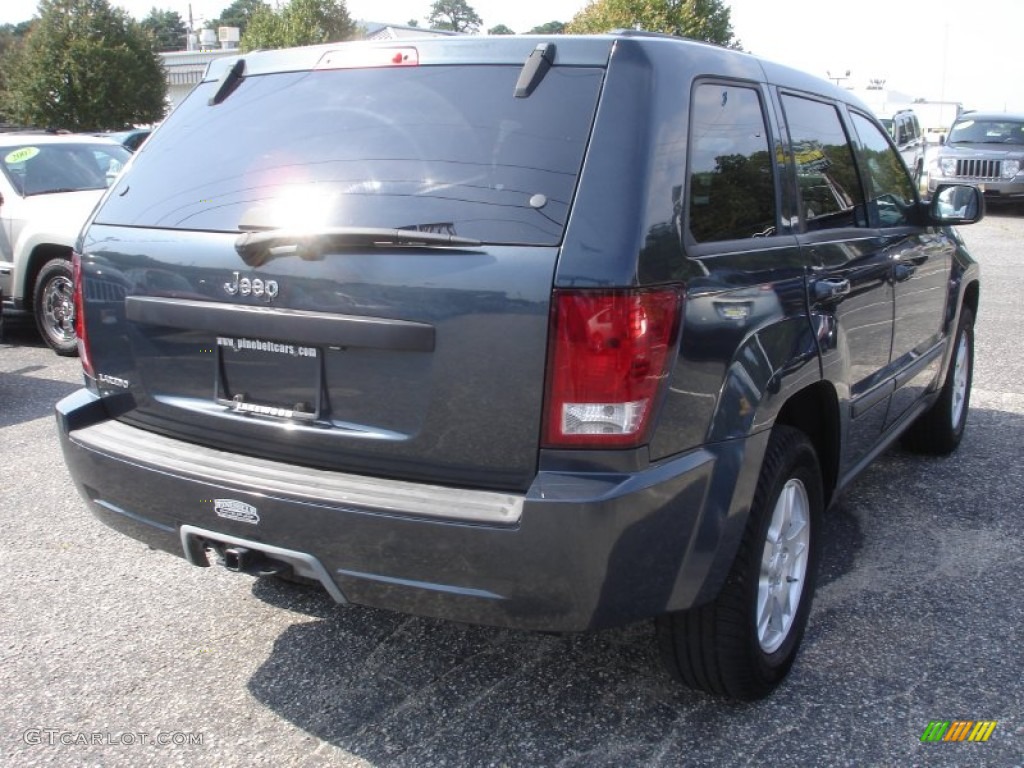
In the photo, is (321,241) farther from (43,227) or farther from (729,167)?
(43,227)

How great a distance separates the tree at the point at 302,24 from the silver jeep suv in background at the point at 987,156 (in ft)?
66.7

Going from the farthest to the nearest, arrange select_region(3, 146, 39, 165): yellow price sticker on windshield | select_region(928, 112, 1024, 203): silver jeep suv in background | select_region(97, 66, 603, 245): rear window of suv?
select_region(928, 112, 1024, 203): silver jeep suv in background
select_region(3, 146, 39, 165): yellow price sticker on windshield
select_region(97, 66, 603, 245): rear window of suv

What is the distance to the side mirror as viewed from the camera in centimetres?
432

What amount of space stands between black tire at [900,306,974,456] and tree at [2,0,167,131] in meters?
32.8

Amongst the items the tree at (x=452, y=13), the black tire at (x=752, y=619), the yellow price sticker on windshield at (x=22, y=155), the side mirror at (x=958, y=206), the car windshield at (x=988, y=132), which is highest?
the tree at (x=452, y=13)

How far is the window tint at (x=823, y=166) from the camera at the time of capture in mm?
3312

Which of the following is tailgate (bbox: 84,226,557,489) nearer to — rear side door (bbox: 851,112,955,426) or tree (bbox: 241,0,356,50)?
rear side door (bbox: 851,112,955,426)

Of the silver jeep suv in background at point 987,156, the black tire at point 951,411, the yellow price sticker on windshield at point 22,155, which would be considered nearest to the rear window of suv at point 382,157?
the black tire at point 951,411

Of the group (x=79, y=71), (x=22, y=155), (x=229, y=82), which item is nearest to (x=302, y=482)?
(x=229, y=82)

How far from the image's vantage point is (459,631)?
11.1 feet

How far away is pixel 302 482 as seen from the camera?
101 inches

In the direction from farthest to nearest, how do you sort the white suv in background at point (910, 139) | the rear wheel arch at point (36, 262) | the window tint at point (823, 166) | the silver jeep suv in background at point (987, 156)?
the white suv in background at point (910, 139)
the silver jeep suv in background at point (987, 156)
the rear wheel arch at point (36, 262)
the window tint at point (823, 166)

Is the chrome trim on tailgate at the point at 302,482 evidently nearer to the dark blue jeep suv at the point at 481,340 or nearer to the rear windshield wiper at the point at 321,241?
the dark blue jeep suv at the point at 481,340

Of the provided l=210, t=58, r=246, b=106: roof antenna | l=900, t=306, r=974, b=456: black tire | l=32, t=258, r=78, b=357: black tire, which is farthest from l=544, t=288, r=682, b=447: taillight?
l=32, t=258, r=78, b=357: black tire
